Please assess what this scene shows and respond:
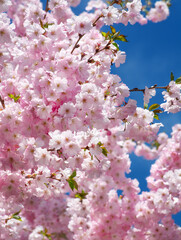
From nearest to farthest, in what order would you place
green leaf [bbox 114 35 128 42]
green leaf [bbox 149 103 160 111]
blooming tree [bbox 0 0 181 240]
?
blooming tree [bbox 0 0 181 240], green leaf [bbox 114 35 128 42], green leaf [bbox 149 103 160 111]

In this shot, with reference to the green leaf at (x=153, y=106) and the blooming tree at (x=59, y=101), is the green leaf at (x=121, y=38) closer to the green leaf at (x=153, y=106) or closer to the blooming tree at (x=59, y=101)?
the blooming tree at (x=59, y=101)

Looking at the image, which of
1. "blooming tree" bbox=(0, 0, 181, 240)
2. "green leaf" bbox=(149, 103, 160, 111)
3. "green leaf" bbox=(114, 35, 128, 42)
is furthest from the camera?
"green leaf" bbox=(149, 103, 160, 111)

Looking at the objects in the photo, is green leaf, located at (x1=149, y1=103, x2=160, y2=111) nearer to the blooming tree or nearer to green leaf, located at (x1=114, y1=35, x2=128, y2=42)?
the blooming tree

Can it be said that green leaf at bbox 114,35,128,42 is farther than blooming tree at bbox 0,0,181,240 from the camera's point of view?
Yes

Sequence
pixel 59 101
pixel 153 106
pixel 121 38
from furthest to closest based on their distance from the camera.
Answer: pixel 153 106
pixel 121 38
pixel 59 101

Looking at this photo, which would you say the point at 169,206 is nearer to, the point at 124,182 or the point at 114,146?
the point at 124,182

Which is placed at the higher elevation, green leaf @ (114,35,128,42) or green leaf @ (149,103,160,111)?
green leaf @ (114,35,128,42)

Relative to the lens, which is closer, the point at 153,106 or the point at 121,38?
the point at 121,38

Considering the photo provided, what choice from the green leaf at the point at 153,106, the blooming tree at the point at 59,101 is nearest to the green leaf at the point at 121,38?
the blooming tree at the point at 59,101

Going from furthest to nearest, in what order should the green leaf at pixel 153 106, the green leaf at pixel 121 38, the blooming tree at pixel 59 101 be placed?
the green leaf at pixel 153 106 < the green leaf at pixel 121 38 < the blooming tree at pixel 59 101

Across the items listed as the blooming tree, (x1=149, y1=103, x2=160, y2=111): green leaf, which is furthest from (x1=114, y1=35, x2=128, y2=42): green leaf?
(x1=149, y1=103, x2=160, y2=111): green leaf

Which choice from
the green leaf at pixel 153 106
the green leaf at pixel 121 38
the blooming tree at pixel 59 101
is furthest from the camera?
the green leaf at pixel 153 106

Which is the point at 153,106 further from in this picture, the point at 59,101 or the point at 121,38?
the point at 59,101

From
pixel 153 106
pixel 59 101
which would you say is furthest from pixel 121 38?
pixel 59 101
